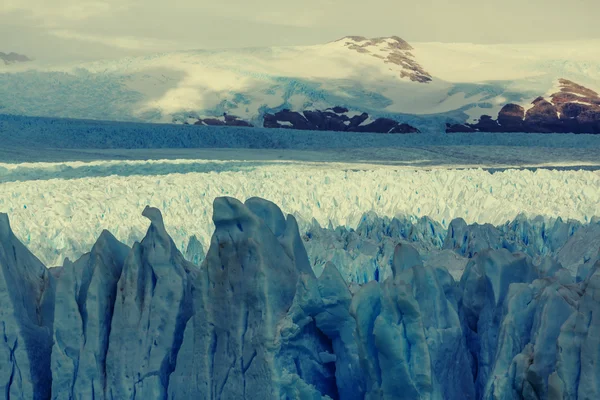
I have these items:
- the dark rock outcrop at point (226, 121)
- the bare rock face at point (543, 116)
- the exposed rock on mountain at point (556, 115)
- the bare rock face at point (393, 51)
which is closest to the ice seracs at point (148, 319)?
the dark rock outcrop at point (226, 121)

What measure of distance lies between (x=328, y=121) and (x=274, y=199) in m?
22.2

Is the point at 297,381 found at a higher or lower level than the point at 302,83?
lower

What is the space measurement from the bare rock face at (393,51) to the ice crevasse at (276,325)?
1359 inches

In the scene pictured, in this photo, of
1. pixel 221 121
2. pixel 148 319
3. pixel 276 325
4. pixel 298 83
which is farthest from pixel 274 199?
pixel 298 83

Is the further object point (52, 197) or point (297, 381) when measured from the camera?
point (52, 197)

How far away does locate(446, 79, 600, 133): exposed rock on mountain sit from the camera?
3234 centimetres

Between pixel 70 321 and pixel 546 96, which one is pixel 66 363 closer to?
pixel 70 321

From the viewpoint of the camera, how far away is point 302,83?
111ft

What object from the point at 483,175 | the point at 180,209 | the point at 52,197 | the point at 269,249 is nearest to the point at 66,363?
the point at 269,249

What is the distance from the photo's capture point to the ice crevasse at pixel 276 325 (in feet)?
11.9

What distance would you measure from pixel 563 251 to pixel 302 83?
1107 inches

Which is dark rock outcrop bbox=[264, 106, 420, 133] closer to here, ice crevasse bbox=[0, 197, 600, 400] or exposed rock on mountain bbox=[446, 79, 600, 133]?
exposed rock on mountain bbox=[446, 79, 600, 133]

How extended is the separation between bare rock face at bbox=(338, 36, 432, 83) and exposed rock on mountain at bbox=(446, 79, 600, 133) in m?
6.47

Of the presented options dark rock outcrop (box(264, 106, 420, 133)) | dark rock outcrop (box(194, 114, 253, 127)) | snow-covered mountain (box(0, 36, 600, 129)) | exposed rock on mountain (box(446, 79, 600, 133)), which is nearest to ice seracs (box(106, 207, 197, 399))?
snow-covered mountain (box(0, 36, 600, 129))
